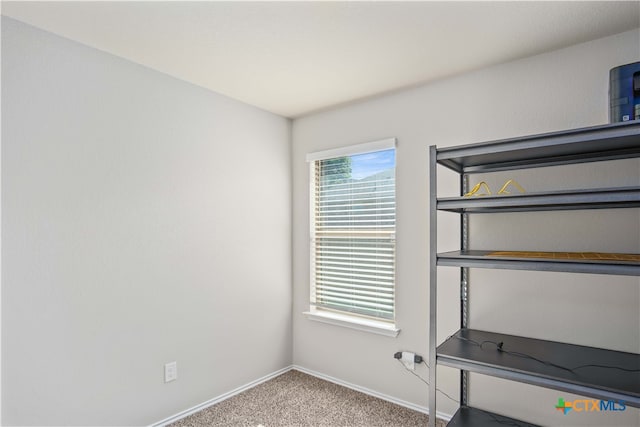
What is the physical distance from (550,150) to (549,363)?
3.39 feet

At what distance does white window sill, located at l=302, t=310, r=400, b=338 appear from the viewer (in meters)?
2.63

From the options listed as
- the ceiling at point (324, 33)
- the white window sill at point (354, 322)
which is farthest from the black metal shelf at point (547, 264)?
the ceiling at point (324, 33)

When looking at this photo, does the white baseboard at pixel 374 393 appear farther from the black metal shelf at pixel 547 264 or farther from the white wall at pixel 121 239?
the black metal shelf at pixel 547 264

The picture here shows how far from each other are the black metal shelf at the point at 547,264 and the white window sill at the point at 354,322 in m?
0.98

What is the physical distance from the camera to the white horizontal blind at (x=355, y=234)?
108 inches

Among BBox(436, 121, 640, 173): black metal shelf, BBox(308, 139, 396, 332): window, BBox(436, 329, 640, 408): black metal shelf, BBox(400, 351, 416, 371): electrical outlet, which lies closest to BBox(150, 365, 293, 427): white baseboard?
BBox(308, 139, 396, 332): window

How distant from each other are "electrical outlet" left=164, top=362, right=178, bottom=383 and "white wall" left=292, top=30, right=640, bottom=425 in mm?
1190

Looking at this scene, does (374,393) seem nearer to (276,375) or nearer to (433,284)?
(276,375)

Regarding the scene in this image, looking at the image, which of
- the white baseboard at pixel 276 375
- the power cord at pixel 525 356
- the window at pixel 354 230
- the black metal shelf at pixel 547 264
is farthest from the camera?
the window at pixel 354 230

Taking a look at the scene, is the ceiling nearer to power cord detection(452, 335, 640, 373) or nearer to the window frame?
the window frame

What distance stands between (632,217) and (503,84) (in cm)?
101

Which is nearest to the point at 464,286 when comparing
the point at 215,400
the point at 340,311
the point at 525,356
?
the point at 525,356

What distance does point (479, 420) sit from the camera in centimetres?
208

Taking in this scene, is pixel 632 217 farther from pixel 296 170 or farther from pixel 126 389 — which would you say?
pixel 126 389
